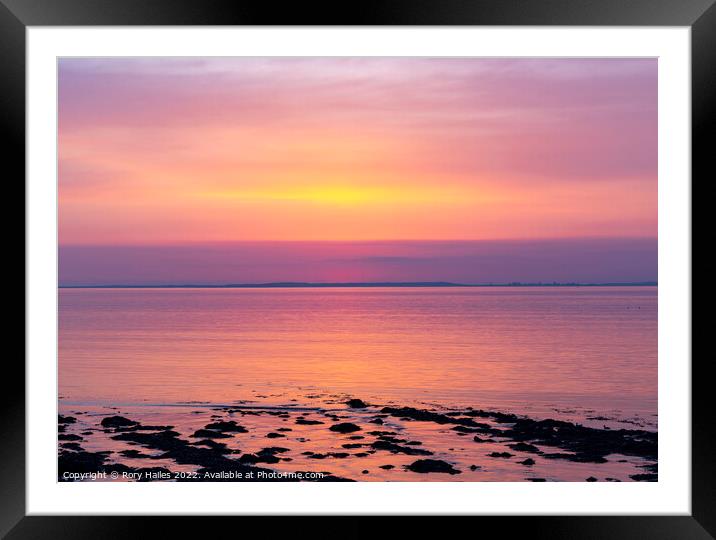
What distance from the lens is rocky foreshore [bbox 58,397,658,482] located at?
627cm

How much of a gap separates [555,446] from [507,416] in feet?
2.93

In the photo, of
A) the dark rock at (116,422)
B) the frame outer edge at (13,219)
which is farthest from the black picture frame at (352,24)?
the dark rock at (116,422)

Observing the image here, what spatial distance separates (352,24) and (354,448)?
5647 millimetres

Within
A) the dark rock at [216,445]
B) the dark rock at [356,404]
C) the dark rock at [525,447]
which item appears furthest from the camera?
the dark rock at [356,404]

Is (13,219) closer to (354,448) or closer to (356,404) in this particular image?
(354,448)

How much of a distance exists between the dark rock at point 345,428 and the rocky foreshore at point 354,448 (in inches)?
0.7

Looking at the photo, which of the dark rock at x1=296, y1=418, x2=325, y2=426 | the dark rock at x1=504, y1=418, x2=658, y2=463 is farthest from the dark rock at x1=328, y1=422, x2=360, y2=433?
the dark rock at x1=504, y1=418, x2=658, y2=463

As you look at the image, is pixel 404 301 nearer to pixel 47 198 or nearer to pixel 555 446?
pixel 555 446

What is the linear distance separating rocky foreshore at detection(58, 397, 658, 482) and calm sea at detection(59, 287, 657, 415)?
1112 mm

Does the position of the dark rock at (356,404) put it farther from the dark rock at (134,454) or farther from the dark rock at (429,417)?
the dark rock at (134,454)

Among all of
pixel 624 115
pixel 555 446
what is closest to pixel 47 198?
pixel 555 446

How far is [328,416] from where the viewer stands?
880 centimetres

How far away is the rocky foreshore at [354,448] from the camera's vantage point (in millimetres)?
6266

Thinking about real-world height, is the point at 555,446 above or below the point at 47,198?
below
